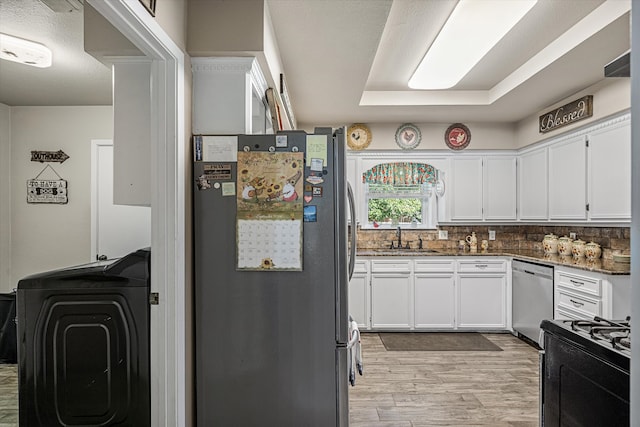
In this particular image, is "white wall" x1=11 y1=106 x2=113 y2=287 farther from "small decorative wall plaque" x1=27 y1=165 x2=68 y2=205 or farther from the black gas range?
the black gas range

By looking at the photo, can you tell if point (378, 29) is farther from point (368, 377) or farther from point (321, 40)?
point (368, 377)

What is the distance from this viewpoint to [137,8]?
4.80 feet

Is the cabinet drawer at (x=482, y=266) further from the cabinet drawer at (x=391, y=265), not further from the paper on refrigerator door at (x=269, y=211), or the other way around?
the paper on refrigerator door at (x=269, y=211)

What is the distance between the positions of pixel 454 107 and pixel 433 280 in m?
1.90

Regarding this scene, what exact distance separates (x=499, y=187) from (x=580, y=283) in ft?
5.91

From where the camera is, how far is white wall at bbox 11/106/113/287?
3992mm

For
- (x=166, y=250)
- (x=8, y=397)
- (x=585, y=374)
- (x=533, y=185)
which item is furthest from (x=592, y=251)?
(x=8, y=397)

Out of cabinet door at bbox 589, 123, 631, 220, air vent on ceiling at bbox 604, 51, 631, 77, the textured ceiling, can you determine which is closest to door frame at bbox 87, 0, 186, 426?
the textured ceiling

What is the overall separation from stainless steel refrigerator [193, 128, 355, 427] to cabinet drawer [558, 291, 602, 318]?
2413 millimetres

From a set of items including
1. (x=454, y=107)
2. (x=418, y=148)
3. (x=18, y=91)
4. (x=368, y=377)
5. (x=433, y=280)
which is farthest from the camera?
(x=418, y=148)

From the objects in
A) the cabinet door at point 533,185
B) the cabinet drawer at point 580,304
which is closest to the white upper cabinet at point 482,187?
the cabinet door at point 533,185

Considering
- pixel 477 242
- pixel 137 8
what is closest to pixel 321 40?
pixel 137 8

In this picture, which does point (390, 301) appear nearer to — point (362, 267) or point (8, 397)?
point (362, 267)

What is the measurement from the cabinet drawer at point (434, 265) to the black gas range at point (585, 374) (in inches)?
117
